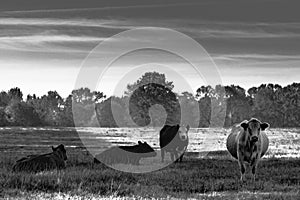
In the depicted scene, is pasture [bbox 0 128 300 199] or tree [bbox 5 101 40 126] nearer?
pasture [bbox 0 128 300 199]

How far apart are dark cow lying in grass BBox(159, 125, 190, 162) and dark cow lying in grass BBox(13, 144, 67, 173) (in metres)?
5.95

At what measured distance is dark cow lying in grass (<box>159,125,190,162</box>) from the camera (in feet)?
77.5

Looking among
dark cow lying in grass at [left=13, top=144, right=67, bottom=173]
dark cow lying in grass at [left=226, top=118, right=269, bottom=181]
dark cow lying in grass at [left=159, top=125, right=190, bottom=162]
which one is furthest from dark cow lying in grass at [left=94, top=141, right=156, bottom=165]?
dark cow lying in grass at [left=226, top=118, right=269, bottom=181]

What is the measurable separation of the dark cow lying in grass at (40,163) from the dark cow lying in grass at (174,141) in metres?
5.95

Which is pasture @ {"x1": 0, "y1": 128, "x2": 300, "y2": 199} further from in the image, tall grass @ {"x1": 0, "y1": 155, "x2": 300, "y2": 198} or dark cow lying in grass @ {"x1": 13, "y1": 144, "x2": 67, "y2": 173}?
dark cow lying in grass @ {"x1": 13, "y1": 144, "x2": 67, "y2": 173}

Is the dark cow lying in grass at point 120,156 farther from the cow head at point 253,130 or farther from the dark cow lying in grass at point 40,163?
the cow head at point 253,130

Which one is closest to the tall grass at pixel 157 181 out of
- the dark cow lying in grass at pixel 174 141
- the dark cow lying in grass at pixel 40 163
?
the dark cow lying in grass at pixel 40 163

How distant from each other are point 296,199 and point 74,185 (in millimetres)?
5918

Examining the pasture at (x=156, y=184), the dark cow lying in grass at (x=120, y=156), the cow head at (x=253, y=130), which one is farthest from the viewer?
the dark cow lying in grass at (x=120, y=156)

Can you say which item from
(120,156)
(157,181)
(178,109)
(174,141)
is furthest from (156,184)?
(178,109)

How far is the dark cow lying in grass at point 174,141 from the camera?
23609mm

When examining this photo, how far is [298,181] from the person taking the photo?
52.1 ft

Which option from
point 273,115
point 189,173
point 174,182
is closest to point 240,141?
point 189,173

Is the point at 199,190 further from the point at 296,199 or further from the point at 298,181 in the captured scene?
the point at 298,181
